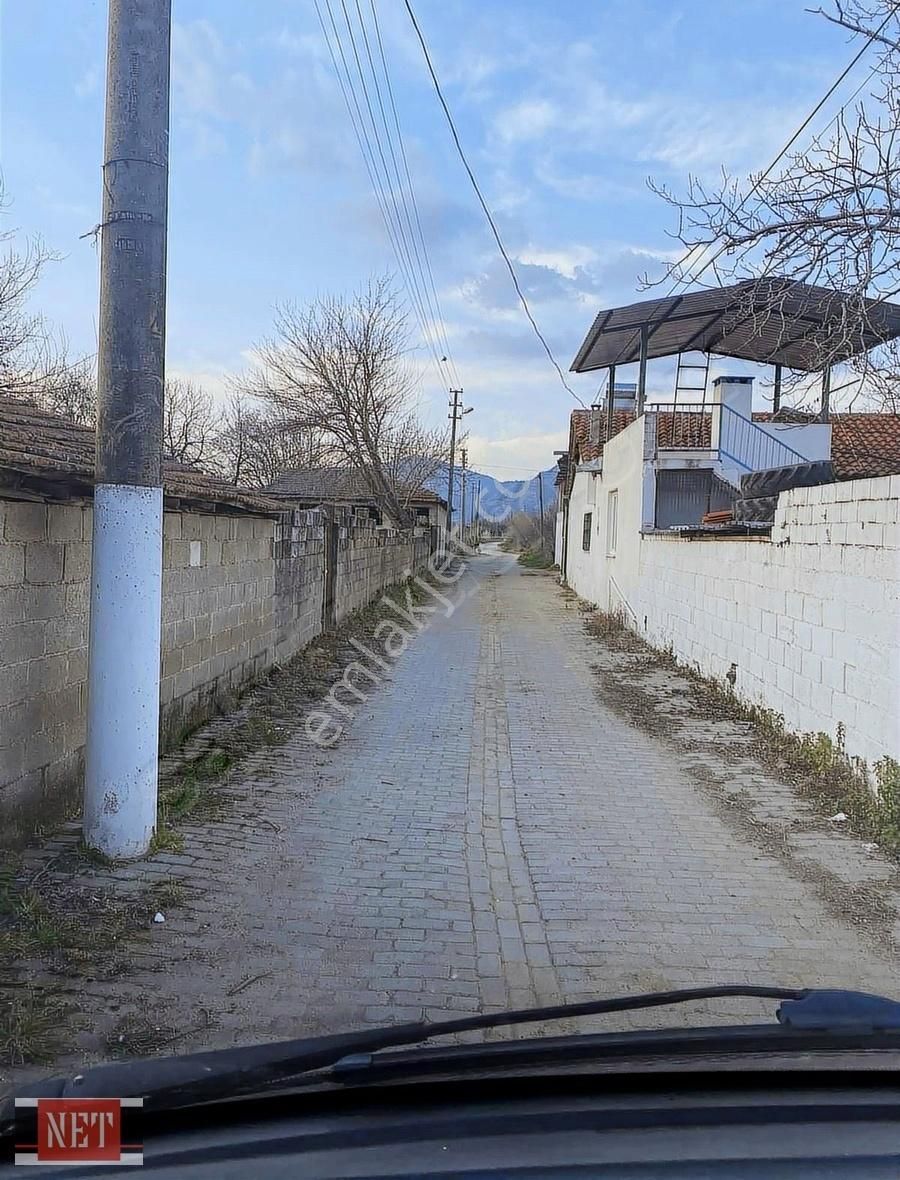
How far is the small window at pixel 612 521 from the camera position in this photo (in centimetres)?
1783

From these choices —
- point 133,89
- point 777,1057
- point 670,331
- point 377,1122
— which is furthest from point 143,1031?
point 670,331

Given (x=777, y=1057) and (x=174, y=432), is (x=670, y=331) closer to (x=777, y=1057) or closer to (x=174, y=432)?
(x=777, y=1057)

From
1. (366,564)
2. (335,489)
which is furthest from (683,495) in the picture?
(335,489)

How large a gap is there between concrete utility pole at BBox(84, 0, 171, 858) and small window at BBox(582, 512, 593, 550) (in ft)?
63.8

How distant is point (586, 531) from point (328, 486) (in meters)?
9.02

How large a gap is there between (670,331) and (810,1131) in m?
17.0

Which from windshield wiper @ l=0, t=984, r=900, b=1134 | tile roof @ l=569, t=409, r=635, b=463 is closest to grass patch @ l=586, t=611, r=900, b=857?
windshield wiper @ l=0, t=984, r=900, b=1134

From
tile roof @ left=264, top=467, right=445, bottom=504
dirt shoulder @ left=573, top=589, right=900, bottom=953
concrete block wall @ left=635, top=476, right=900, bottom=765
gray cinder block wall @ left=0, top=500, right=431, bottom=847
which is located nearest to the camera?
gray cinder block wall @ left=0, top=500, right=431, bottom=847

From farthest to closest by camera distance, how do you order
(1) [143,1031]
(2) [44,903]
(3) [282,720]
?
(3) [282,720] → (2) [44,903] → (1) [143,1031]

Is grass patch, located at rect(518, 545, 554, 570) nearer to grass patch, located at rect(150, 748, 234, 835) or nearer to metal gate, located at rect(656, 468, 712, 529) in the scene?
metal gate, located at rect(656, 468, 712, 529)

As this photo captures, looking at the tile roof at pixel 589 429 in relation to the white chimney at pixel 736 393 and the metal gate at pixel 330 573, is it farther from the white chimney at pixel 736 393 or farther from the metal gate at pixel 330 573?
the metal gate at pixel 330 573

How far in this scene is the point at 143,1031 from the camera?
295cm

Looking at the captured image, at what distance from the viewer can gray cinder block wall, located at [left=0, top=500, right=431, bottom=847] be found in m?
4.29

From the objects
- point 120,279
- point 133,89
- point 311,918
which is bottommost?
point 311,918
